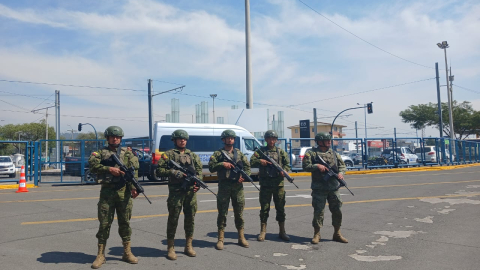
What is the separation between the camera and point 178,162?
578 cm

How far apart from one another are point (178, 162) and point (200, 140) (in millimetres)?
12174

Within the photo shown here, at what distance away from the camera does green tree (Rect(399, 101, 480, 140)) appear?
49.2 m

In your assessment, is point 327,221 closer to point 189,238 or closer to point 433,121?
point 189,238

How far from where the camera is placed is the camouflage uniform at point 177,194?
5664 mm

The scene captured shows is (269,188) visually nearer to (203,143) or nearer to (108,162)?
(108,162)

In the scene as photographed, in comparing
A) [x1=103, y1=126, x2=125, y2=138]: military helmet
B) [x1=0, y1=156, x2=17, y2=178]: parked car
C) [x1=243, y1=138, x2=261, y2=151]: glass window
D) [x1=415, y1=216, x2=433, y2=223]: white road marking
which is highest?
A: [x1=243, y1=138, x2=261, y2=151]: glass window

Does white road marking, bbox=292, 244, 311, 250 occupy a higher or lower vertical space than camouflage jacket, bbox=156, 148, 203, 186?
lower

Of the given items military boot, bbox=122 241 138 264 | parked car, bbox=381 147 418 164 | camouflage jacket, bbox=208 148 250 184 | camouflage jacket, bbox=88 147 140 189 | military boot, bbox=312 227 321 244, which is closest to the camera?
Answer: camouflage jacket, bbox=88 147 140 189

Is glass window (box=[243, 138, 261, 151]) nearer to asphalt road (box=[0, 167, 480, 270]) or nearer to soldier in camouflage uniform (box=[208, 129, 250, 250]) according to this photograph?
asphalt road (box=[0, 167, 480, 270])

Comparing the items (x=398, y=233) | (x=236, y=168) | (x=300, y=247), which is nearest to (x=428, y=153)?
(x=398, y=233)

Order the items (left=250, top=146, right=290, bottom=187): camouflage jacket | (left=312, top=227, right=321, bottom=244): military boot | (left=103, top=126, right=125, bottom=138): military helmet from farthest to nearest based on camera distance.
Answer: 1. (left=250, top=146, right=290, bottom=187): camouflage jacket
2. (left=312, top=227, right=321, bottom=244): military boot
3. (left=103, top=126, right=125, bottom=138): military helmet

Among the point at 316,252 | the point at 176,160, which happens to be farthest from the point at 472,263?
the point at 176,160

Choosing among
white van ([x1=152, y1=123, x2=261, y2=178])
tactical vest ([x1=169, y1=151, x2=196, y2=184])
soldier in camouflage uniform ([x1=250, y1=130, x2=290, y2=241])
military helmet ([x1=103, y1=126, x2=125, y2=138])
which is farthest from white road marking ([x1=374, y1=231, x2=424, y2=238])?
white van ([x1=152, y1=123, x2=261, y2=178])

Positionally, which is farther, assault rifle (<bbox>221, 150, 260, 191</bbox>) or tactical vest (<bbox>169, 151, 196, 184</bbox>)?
assault rifle (<bbox>221, 150, 260, 191</bbox>)
